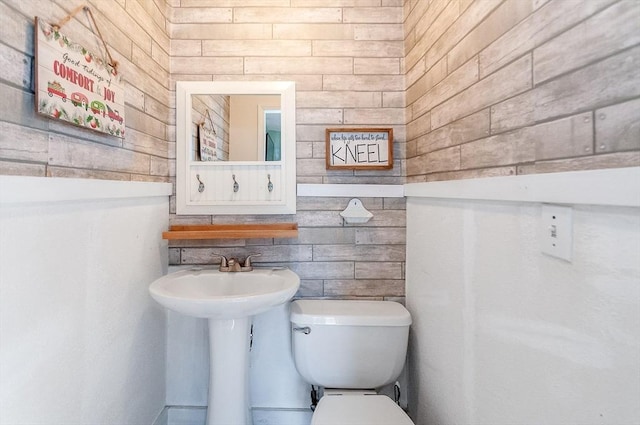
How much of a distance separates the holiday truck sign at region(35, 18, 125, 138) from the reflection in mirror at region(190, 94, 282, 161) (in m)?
0.44

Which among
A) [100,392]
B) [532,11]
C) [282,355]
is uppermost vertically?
[532,11]

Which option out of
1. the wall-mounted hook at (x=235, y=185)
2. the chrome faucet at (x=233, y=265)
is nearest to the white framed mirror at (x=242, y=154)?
the wall-mounted hook at (x=235, y=185)

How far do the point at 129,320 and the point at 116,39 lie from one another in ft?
3.61

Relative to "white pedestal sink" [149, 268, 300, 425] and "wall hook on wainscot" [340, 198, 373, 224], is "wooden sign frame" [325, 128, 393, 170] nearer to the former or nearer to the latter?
"wall hook on wainscot" [340, 198, 373, 224]

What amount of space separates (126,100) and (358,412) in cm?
151

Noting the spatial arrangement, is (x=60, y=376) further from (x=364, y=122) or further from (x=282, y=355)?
(x=364, y=122)

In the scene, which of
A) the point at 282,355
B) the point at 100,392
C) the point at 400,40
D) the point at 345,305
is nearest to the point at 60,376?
the point at 100,392

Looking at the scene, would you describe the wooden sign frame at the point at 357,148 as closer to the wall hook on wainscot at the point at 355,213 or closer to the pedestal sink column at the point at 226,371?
the wall hook on wainscot at the point at 355,213

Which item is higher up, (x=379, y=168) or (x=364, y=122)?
(x=364, y=122)

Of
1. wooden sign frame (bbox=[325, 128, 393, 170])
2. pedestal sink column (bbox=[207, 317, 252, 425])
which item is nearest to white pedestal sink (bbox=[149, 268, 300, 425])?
pedestal sink column (bbox=[207, 317, 252, 425])

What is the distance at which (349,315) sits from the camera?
1344mm

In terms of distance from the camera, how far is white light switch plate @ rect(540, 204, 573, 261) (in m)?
0.63

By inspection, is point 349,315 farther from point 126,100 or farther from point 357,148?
point 126,100

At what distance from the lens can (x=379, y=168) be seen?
151 centimetres
